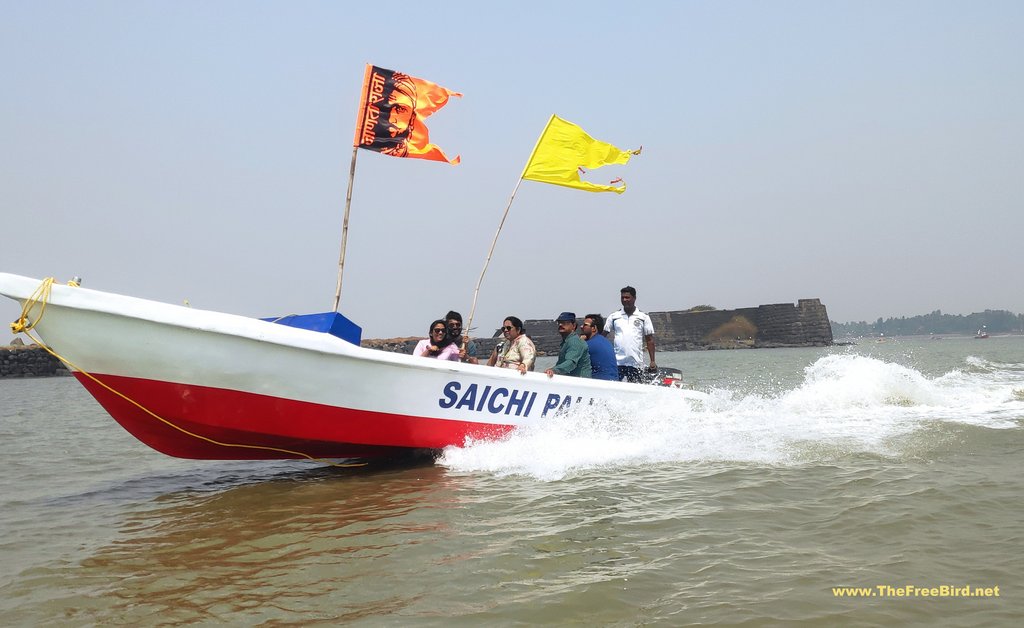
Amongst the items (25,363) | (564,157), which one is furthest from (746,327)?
(564,157)

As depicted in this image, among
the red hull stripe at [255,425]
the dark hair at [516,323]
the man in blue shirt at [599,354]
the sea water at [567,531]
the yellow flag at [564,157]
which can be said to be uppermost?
the yellow flag at [564,157]

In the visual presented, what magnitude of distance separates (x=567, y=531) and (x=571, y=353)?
3.38 metres

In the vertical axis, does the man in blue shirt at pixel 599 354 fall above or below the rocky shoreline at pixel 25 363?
above

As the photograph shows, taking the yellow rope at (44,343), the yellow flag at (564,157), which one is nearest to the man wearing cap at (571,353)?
the yellow flag at (564,157)

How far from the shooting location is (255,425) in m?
5.79

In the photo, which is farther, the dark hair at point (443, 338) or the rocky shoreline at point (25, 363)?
the rocky shoreline at point (25, 363)

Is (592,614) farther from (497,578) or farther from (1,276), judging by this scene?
(1,276)

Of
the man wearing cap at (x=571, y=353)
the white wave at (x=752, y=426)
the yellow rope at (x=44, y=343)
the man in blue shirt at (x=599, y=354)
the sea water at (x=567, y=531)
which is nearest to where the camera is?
the sea water at (x=567, y=531)

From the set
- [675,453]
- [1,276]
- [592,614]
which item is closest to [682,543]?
[592,614]

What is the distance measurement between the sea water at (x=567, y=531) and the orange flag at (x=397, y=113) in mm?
3174

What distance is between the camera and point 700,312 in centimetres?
6744

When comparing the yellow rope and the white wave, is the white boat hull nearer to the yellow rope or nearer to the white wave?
the yellow rope

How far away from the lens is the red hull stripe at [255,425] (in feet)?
18.1

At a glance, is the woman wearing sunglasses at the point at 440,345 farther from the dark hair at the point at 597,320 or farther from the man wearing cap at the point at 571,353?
the dark hair at the point at 597,320
